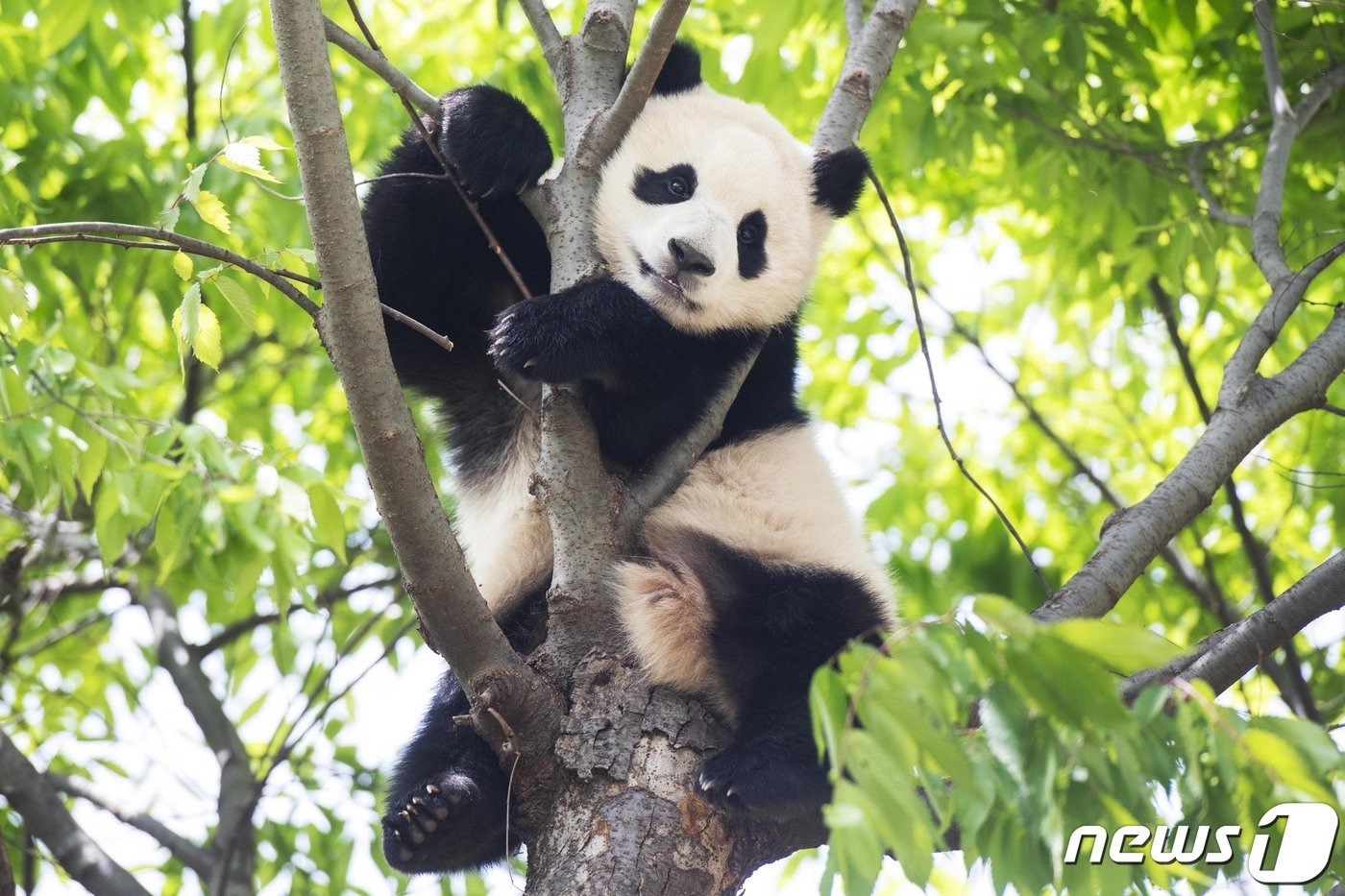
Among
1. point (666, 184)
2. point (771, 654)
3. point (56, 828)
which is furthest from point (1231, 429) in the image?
point (56, 828)

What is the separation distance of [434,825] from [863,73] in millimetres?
2369

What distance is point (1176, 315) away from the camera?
5.29m

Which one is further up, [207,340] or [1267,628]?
[207,340]

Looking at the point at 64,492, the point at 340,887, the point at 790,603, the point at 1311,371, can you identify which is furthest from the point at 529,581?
the point at 340,887

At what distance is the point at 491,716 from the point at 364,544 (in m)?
4.02

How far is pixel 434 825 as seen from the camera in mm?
2982

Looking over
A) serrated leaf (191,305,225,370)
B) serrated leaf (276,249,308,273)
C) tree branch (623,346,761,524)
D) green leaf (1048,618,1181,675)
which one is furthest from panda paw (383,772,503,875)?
green leaf (1048,618,1181,675)

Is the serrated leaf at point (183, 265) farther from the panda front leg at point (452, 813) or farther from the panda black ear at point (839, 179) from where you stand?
the panda black ear at point (839, 179)

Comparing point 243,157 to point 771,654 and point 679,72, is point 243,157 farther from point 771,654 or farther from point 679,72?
point 679,72

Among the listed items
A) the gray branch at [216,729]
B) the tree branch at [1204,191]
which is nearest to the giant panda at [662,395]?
the tree branch at [1204,191]

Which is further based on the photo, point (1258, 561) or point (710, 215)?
point (1258, 561)

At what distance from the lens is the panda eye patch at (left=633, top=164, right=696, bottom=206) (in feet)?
11.5

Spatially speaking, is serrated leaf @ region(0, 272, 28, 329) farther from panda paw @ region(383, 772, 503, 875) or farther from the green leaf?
the green leaf

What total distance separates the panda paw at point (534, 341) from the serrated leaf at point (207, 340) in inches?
25.2
